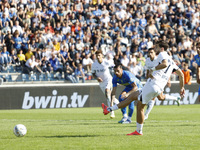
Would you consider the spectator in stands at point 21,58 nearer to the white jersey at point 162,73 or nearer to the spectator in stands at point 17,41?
the spectator in stands at point 17,41

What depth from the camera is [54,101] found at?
23516 millimetres

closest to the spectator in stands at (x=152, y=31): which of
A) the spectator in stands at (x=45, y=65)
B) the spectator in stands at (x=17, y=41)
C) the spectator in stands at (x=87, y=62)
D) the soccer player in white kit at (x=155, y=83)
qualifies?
the spectator in stands at (x=87, y=62)

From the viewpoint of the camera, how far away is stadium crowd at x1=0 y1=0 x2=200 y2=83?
23.4m

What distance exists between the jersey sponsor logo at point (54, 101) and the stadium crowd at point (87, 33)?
97 cm

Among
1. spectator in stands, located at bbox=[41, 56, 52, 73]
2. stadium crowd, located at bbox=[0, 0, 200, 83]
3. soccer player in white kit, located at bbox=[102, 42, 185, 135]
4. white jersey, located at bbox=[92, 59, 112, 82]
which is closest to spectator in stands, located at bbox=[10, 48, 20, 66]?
stadium crowd, located at bbox=[0, 0, 200, 83]

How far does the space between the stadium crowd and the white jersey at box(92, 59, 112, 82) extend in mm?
2609

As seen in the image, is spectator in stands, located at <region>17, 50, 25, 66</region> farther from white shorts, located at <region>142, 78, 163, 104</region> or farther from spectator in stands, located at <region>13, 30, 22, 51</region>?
white shorts, located at <region>142, 78, 163, 104</region>

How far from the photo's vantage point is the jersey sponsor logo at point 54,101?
75.5 ft

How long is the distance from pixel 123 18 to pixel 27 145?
20.6 metres

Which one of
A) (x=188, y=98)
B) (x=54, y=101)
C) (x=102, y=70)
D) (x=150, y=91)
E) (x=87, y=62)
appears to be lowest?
(x=188, y=98)

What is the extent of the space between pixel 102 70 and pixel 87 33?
334 inches

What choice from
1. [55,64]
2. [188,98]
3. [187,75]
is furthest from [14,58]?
[188,98]

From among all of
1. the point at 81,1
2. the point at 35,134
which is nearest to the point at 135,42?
the point at 81,1

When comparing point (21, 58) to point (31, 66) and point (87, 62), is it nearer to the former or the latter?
point (31, 66)
